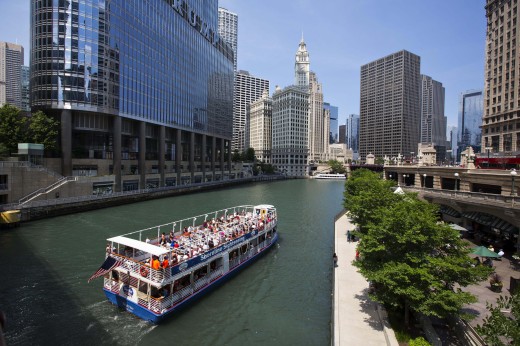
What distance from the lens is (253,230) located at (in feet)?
110

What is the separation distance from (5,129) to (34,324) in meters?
55.2

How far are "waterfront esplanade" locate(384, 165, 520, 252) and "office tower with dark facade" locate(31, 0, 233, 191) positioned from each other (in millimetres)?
65184

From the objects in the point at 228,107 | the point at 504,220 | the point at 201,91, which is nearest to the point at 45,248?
A: the point at 504,220

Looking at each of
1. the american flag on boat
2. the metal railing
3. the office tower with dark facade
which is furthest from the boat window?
the office tower with dark facade

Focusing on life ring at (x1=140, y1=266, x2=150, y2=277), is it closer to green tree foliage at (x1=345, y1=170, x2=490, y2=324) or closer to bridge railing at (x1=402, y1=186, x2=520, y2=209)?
green tree foliage at (x1=345, y1=170, x2=490, y2=324)

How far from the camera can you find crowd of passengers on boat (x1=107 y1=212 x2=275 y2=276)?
22472mm

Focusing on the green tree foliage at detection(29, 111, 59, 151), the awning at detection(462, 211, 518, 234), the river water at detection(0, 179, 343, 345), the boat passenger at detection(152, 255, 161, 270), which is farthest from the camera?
the green tree foliage at detection(29, 111, 59, 151)

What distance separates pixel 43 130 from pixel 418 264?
69907 mm

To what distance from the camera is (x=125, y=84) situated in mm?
78188

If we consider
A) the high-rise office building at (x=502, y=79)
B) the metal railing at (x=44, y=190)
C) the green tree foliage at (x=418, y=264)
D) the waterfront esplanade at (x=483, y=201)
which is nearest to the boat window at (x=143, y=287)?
the green tree foliage at (x=418, y=264)

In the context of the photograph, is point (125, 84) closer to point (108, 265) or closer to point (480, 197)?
point (108, 265)

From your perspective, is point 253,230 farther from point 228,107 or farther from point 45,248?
point 228,107

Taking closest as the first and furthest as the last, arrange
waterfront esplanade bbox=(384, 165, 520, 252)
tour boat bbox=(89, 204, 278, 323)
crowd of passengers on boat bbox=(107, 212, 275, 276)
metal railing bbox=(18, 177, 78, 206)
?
tour boat bbox=(89, 204, 278, 323)
crowd of passengers on boat bbox=(107, 212, 275, 276)
waterfront esplanade bbox=(384, 165, 520, 252)
metal railing bbox=(18, 177, 78, 206)

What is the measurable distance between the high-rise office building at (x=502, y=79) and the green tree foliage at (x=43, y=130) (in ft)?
327
